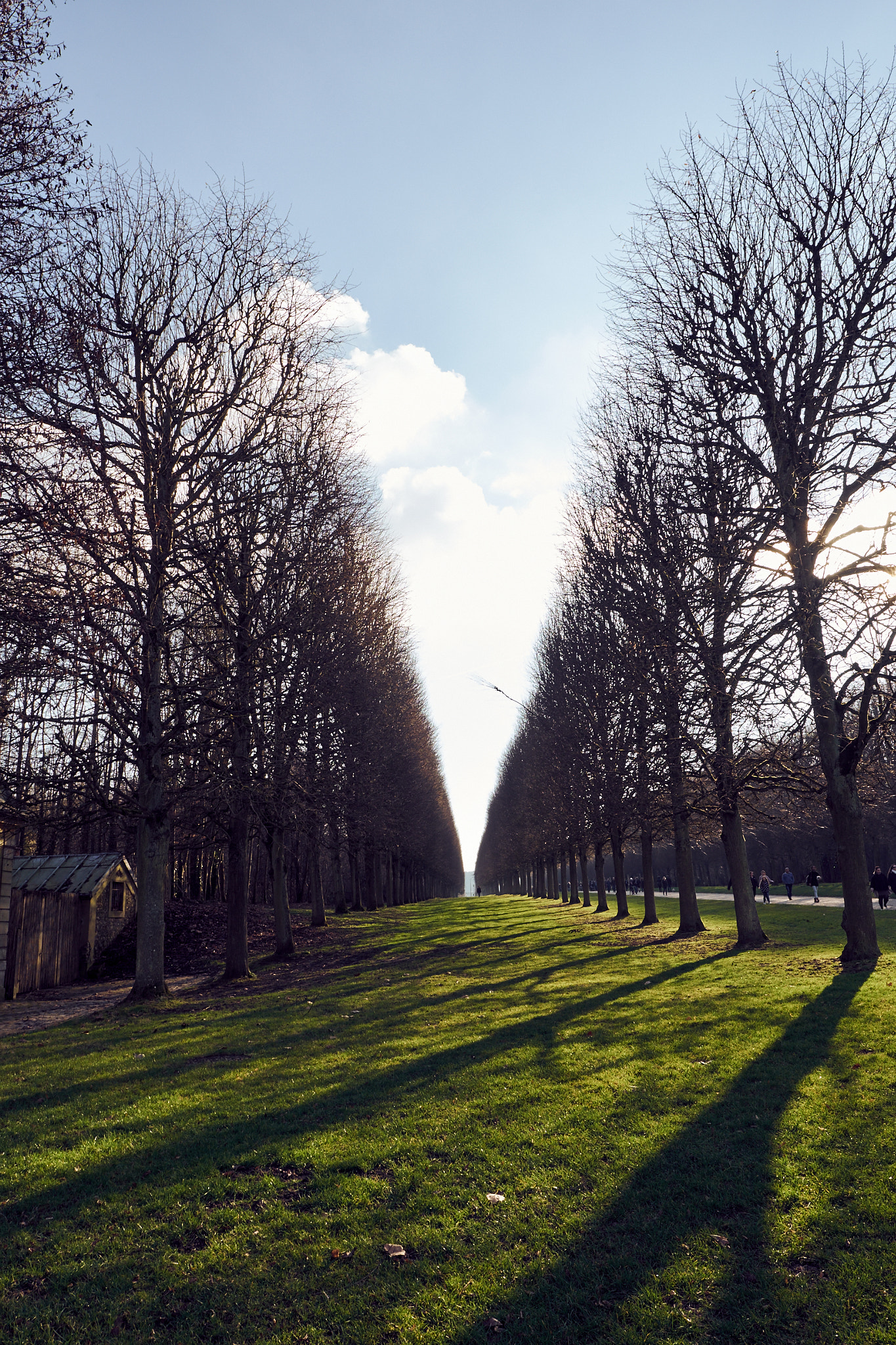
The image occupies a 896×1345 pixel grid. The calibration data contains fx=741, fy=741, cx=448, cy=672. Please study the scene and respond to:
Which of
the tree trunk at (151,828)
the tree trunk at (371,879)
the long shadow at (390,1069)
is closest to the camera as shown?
the long shadow at (390,1069)

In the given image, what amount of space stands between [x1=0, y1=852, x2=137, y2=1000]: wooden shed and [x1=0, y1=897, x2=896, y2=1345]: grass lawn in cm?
719

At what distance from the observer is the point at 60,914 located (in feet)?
61.7

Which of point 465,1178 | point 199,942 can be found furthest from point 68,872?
point 465,1178

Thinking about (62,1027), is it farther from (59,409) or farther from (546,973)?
(59,409)

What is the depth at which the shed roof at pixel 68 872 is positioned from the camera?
20.7 m

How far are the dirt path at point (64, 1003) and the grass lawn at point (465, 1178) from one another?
255 cm

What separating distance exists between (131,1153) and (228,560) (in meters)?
10.5

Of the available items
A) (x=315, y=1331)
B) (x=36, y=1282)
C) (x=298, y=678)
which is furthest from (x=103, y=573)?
(x=315, y=1331)

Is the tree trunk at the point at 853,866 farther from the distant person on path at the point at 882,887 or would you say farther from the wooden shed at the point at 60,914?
the distant person on path at the point at 882,887

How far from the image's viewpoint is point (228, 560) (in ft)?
46.8

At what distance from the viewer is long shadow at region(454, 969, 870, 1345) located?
11.7ft

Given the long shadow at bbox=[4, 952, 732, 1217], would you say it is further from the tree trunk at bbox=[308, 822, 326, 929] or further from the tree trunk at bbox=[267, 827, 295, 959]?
the tree trunk at bbox=[308, 822, 326, 929]

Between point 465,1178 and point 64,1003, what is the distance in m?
13.5

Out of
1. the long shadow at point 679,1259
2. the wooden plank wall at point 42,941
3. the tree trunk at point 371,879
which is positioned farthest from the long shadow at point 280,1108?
the tree trunk at point 371,879
